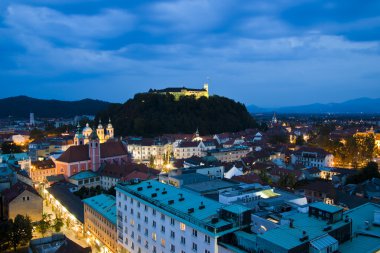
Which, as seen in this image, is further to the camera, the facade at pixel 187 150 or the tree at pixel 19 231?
the facade at pixel 187 150

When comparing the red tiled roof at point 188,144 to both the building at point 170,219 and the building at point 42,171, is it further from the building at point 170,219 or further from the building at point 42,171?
the building at point 170,219

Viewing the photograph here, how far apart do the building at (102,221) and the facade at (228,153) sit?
38.2 m

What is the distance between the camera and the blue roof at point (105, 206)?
92.9 feet

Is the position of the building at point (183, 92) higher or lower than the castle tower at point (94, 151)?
higher

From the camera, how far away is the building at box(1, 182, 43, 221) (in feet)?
107

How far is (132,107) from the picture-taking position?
360 ft

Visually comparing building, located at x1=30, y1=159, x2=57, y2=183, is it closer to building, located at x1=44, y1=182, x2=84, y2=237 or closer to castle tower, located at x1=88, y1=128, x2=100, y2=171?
castle tower, located at x1=88, y1=128, x2=100, y2=171

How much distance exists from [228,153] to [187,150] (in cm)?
1032

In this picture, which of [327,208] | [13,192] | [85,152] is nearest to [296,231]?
[327,208]

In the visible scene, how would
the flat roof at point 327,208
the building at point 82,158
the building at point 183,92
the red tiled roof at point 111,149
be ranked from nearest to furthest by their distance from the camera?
1. the flat roof at point 327,208
2. the building at point 82,158
3. the red tiled roof at point 111,149
4. the building at point 183,92

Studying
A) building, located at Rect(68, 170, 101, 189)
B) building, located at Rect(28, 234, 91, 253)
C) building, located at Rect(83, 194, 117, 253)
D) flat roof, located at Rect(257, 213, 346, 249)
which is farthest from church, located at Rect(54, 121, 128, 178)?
flat roof, located at Rect(257, 213, 346, 249)

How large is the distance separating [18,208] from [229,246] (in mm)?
25224

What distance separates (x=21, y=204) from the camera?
3284 centimetres

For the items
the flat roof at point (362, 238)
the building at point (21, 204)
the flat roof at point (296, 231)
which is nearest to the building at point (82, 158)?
the building at point (21, 204)
